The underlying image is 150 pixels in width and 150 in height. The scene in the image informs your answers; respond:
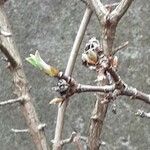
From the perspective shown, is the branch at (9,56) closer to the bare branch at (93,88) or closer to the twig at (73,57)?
the twig at (73,57)

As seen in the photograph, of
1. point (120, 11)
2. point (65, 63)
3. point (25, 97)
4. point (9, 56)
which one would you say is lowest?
point (65, 63)

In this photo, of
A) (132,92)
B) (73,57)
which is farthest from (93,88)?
(73,57)

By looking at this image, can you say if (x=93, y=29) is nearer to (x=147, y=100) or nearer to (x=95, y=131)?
(x=95, y=131)

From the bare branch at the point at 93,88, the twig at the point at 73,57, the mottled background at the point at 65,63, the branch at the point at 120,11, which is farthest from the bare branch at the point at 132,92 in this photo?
the mottled background at the point at 65,63

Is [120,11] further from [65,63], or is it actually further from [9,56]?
[65,63]

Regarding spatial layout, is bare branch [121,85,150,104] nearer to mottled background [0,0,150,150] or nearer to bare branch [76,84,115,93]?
bare branch [76,84,115,93]

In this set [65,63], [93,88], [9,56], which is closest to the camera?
[93,88]

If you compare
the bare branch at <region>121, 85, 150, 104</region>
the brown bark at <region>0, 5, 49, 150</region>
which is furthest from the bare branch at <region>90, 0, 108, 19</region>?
the brown bark at <region>0, 5, 49, 150</region>

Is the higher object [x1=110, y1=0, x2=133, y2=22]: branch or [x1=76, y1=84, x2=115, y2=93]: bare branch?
[x1=76, y1=84, x2=115, y2=93]: bare branch

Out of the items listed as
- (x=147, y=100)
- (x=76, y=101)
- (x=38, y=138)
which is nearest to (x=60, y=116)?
(x=38, y=138)
